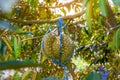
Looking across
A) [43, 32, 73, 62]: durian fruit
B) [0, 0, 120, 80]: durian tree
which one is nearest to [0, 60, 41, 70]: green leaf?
[0, 0, 120, 80]: durian tree

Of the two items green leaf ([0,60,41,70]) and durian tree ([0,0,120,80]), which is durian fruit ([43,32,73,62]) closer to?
durian tree ([0,0,120,80])

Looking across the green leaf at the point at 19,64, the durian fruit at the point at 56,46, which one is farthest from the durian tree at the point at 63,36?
the green leaf at the point at 19,64

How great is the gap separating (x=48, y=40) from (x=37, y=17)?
1.06 m

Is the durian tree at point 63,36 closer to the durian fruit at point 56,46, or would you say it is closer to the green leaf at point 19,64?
the durian fruit at point 56,46

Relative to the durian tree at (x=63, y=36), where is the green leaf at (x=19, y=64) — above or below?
above

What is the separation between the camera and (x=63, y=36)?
55.7 inches

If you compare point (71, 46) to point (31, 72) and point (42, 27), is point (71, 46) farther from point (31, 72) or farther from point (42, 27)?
point (42, 27)

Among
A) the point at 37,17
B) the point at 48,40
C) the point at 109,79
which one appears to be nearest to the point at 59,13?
the point at 37,17

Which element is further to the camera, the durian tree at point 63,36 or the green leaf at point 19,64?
the durian tree at point 63,36

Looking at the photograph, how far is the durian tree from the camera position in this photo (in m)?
1.43

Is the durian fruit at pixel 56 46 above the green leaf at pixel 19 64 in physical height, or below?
below

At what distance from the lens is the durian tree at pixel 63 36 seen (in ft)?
4.68

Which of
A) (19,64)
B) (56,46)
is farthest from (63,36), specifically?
(19,64)

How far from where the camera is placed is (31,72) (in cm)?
160
